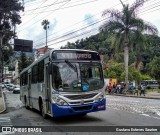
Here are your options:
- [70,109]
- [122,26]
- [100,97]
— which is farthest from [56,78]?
[122,26]

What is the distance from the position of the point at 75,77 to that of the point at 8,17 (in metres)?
22.6

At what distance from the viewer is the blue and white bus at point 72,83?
12306 millimetres

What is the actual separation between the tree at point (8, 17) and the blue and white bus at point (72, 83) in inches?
658

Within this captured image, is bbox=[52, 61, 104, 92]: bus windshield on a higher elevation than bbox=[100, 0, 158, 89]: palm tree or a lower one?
lower

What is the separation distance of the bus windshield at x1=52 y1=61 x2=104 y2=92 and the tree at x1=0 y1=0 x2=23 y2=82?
17.1 m

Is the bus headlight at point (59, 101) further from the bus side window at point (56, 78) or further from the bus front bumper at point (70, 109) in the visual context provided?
the bus side window at point (56, 78)

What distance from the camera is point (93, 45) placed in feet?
285

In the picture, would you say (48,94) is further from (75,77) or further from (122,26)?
(122,26)

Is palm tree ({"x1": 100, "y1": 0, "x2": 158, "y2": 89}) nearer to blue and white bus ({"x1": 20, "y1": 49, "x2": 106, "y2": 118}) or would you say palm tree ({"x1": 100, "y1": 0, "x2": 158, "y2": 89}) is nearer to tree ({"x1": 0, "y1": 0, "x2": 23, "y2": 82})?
tree ({"x1": 0, "y1": 0, "x2": 23, "y2": 82})

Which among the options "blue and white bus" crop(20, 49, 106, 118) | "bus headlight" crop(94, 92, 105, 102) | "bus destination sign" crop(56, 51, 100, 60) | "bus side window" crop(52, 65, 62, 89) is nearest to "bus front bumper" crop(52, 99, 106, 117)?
"blue and white bus" crop(20, 49, 106, 118)

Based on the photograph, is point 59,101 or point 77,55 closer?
point 59,101

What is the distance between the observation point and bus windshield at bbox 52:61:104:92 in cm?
1248

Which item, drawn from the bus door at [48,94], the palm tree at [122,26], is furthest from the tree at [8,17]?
the bus door at [48,94]

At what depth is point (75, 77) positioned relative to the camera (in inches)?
498
